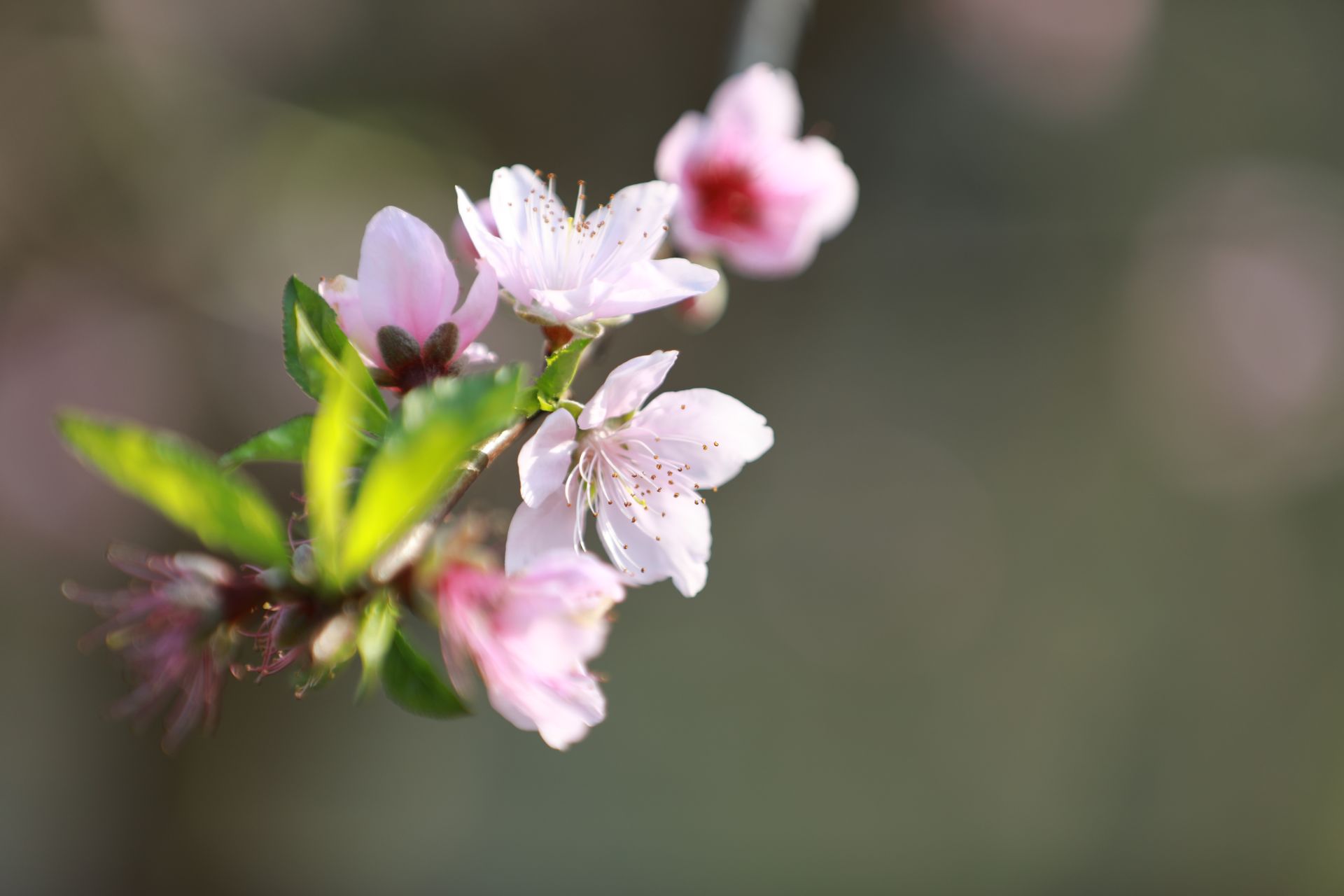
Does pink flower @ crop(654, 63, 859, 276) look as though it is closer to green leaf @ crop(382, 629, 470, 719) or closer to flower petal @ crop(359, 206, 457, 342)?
flower petal @ crop(359, 206, 457, 342)

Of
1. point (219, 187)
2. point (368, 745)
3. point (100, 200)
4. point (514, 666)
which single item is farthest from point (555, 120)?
point (514, 666)

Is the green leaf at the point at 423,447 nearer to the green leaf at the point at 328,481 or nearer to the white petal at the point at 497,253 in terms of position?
the green leaf at the point at 328,481

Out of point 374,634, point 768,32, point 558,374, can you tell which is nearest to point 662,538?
point 558,374

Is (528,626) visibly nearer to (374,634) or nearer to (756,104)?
(374,634)

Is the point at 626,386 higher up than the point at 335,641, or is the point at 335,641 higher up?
the point at 626,386

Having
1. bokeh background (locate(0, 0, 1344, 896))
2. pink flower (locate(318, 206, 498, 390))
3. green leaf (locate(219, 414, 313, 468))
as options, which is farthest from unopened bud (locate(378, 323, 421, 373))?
bokeh background (locate(0, 0, 1344, 896))

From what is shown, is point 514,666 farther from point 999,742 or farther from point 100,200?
point 999,742
